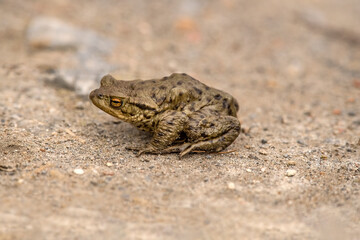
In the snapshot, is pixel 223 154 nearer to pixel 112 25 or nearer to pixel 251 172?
pixel 251 172

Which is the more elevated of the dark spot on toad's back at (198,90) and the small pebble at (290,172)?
the dark spot on toad's back at (198,90)

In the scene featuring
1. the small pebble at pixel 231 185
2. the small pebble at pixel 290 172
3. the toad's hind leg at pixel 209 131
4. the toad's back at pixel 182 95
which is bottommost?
the small pebble at pixel 231 185

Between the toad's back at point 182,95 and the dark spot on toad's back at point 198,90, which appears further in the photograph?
the dark spot on toad's back at point 198,90

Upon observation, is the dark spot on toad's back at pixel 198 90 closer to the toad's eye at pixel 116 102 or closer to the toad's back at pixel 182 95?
the toad's back at pixel 182 95

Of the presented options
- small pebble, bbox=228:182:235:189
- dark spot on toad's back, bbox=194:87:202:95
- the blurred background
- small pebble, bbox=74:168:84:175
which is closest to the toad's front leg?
dark spot on toad's back, bbox=194:87:202:95

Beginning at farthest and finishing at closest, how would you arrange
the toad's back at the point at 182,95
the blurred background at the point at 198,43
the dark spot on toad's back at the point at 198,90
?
the blurred background at the point at 198,43
the dark spot on toad's back at the point at 198,90
the toad's back at the point at 182,95

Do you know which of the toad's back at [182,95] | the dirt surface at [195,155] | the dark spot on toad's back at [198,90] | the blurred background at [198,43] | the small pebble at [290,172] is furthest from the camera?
the blurred background at [198,43]

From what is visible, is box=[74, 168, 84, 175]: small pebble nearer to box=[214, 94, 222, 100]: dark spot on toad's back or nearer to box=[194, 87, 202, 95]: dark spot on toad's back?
box=[194, 87, 202, 95]: dark spot on toad's back

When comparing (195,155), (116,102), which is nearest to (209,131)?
(195,155)

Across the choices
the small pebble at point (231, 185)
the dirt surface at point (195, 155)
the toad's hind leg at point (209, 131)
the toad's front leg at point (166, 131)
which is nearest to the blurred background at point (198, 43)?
the dirt surface at point (195, 155)
